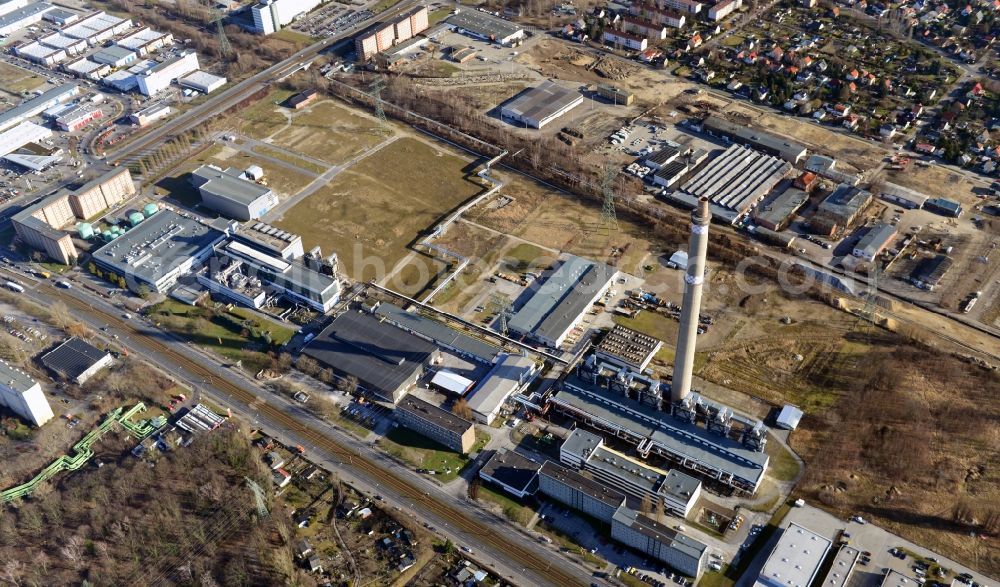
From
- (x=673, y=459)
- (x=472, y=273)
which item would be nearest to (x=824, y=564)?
(x=673, y=459)

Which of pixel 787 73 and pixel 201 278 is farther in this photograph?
pixel 787 73

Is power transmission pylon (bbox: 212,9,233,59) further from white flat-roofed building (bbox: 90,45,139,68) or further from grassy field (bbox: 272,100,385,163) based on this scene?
grassy field (bbox: 272,100,385,163)

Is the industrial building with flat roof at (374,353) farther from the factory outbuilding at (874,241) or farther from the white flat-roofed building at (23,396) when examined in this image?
the factory outbuilding at (874,241)

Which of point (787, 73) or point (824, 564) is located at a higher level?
point (787, 73)

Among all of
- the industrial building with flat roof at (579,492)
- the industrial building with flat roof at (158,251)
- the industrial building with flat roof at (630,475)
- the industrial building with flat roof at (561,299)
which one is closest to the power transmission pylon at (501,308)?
the industrial building with flat roof at (561,299)

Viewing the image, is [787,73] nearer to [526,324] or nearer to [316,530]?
[526,324]

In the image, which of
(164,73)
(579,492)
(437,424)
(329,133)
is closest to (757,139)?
(329,133)

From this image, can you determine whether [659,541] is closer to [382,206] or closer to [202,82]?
[382,206]

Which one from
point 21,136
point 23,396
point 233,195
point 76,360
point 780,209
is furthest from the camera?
point 21,136
